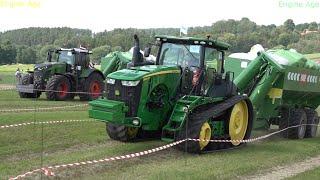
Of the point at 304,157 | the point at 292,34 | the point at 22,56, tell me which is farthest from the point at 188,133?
the point at 292,34

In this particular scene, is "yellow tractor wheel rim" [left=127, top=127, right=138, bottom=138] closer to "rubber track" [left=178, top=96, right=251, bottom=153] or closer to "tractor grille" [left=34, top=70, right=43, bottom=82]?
"rubber track" [left=178, top=96, right=251, bottom=153]

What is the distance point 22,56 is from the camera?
8312 cm

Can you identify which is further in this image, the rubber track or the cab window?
the cab window

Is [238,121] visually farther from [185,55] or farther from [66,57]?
[66,57]

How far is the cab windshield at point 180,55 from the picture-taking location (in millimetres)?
11562

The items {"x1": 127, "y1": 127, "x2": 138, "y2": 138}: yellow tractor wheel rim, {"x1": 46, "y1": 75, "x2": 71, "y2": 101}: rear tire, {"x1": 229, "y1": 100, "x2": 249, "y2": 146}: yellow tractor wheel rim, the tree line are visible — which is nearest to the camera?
{"x1": 127, "y1": 127, "x2": 138, "y2": 138}: yellow tractor wheel rim

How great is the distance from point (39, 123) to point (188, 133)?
498 cm

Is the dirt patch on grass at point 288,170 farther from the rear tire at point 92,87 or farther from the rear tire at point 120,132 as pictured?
the rear tire at point 92,87

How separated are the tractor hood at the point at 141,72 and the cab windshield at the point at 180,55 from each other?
18.6 inches

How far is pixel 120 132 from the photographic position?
11.5m

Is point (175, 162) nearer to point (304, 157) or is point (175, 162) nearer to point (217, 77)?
point (217, 77)

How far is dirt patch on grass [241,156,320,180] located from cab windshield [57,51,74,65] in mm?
14720

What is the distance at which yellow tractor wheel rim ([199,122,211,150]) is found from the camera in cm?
1077

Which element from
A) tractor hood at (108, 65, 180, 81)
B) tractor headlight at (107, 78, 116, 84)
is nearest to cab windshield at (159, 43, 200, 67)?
tractor hood at (108, 65, 180, 81)
